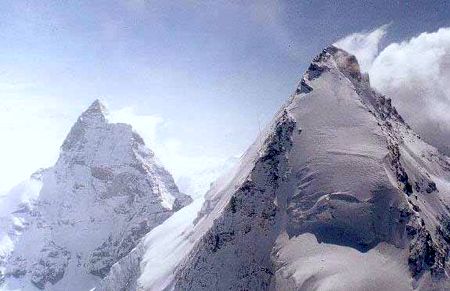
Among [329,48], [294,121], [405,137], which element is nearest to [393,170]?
[294,121]

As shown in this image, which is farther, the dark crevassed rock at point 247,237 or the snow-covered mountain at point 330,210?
the dark crevassed rock at point 247,237

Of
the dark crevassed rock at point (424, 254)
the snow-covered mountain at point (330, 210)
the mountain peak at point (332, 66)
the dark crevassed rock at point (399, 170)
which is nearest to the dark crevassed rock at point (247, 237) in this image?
the snow-covered mountain at point (330, 210)

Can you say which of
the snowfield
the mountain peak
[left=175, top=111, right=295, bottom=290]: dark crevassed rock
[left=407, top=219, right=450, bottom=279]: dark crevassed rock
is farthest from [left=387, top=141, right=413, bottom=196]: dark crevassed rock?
the mountain peak

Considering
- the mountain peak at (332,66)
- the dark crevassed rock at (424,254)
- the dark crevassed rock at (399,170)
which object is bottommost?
the dark crevassed rock at (424,254)

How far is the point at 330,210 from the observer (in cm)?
7031

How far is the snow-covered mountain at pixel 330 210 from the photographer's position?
6462cm

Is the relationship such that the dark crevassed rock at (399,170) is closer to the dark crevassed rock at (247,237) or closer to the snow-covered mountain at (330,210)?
the snow-covered mountain at (330,210)

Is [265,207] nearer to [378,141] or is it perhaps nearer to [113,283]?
[378,141]

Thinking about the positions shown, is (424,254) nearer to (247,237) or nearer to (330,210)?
(330,210)

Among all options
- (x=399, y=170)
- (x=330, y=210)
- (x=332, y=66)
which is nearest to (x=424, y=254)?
(x=330, y=210)

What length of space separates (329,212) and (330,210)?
356 millimetres

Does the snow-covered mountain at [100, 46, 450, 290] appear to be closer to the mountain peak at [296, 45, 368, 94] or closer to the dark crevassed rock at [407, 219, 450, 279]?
the dark crevassed rock at [407, 219, 450, 279]

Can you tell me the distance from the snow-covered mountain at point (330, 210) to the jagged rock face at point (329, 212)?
0.57 ft

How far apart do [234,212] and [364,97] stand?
122ft
